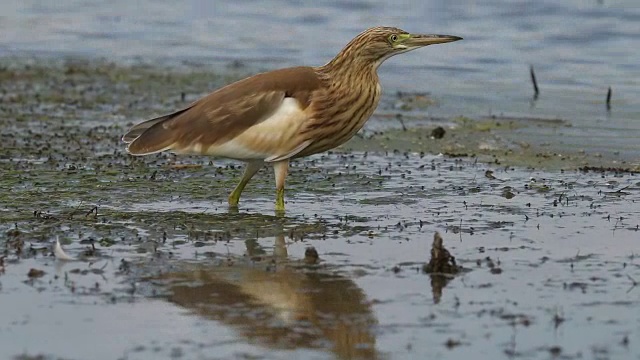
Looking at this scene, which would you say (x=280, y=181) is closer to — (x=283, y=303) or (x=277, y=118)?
(x=277, y=118)

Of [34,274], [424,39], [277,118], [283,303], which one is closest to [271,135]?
[277,118]

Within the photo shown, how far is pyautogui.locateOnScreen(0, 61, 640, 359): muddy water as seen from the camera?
5.84 metres

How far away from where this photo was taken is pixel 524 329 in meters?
5.94

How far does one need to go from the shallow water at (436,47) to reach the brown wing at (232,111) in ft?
11.3

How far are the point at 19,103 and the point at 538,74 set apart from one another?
213 inches

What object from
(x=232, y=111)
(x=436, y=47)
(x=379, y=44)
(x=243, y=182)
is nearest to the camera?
(x=232, y=111)

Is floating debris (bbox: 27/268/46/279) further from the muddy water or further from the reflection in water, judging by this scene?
the reflection in water

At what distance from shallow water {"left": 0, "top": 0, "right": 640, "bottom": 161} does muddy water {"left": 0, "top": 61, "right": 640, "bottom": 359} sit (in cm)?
170

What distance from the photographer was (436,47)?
663 inches

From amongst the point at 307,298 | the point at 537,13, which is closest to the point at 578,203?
the point at 307,298

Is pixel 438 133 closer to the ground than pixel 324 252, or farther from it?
farther from it

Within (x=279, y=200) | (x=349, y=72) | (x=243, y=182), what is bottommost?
(x=279, y=200)

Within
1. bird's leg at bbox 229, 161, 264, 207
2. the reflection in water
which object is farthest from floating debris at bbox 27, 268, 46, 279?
bird's leg at bbox 229, 161, 264, 207

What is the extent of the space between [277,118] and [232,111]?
298mm
